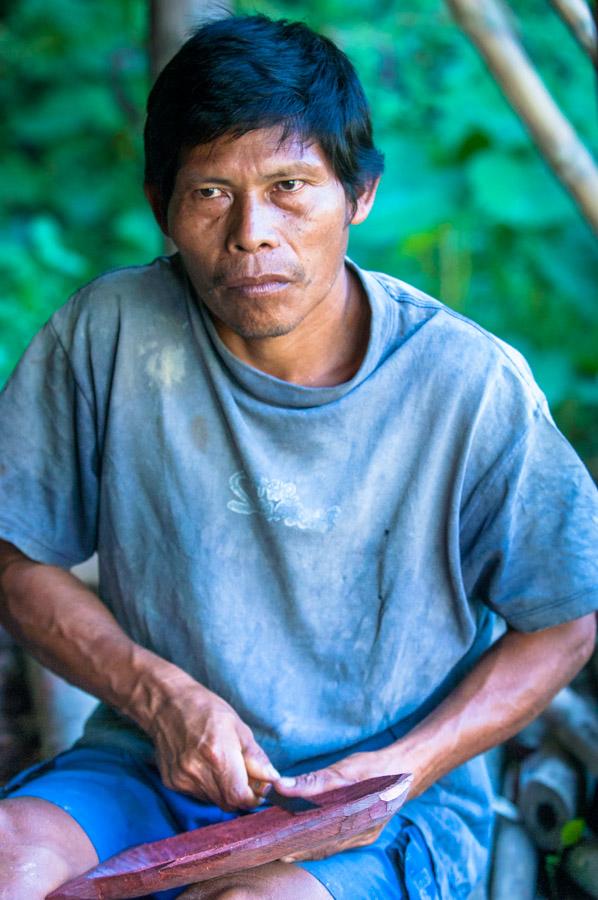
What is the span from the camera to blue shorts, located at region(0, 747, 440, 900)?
1.80 metres

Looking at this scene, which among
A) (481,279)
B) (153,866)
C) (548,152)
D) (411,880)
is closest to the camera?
(153,866)

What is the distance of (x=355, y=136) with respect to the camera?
1.95 metres

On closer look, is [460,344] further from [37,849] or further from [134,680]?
[37,849]

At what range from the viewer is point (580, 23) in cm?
276

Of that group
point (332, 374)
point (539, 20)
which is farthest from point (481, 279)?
point (332, 374)

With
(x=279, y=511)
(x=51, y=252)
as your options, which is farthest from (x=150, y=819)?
(x=51, y=252)

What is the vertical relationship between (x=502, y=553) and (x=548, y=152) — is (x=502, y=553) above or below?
below

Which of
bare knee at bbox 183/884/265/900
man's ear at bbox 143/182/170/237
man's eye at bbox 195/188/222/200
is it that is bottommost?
bare knee at bbox 183/884/265/900

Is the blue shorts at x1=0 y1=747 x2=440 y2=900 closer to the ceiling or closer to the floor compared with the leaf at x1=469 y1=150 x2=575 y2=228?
closer to the floor

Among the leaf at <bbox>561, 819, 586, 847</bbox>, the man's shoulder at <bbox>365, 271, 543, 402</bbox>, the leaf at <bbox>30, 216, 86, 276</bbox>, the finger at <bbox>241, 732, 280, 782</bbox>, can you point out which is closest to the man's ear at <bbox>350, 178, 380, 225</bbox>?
the man's shoulder at <bbox>365, 271, 543, 402</bbox>

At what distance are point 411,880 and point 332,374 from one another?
0.92 meters

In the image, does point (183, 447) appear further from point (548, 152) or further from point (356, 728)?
point (548, 152)

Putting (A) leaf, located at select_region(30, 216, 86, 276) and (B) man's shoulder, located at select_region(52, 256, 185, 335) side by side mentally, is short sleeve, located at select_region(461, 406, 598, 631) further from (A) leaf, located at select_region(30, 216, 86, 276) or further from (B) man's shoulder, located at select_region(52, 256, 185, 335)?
(A) leaf, located at select_region(30, 216, 86, 276)

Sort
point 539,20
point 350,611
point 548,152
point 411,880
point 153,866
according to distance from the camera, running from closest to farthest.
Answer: point 153,866 < point 411,880 < point 350,611 < point 548,152 < point 539,20
